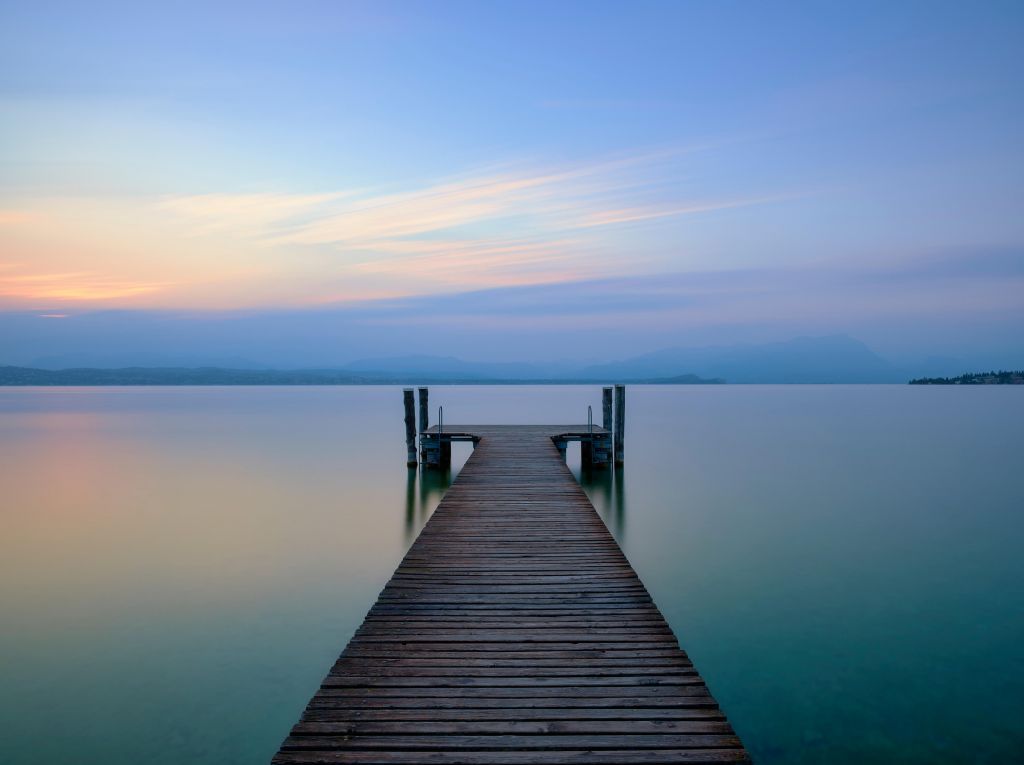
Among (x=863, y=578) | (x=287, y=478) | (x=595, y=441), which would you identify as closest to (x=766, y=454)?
(x=595, y=441)

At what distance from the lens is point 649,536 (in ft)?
43.8

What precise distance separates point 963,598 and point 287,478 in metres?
17.8

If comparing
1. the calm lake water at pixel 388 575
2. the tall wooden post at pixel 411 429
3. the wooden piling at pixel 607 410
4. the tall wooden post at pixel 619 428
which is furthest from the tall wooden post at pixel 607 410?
the tall wooden post at pixel 411 429

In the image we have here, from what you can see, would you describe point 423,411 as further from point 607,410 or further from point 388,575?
point 388,575

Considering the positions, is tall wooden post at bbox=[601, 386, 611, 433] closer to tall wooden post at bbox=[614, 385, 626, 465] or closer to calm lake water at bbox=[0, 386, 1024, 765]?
tall wooden post at bbox=[614, 385, 626, 465]

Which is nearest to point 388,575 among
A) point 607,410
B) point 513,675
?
point 513,675

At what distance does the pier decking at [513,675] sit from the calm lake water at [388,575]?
194cm

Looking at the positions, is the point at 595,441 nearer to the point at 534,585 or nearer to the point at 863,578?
the point at 863,578

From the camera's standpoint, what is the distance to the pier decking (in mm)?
3516

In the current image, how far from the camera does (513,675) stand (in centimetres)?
430

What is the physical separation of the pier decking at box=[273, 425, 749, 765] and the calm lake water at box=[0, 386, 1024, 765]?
1938mm

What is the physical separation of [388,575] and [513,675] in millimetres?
7024

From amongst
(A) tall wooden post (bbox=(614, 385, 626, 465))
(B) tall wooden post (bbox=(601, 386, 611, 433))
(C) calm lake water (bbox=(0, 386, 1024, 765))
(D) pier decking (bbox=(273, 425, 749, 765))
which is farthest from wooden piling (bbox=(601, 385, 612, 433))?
(D) pier decking (bbox=(273, 425, 749, 765))

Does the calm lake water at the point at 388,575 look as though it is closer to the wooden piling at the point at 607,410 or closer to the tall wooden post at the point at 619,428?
the tall wooden post at the point at 619,428
